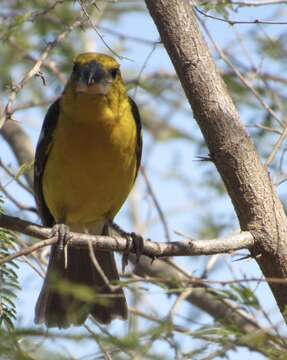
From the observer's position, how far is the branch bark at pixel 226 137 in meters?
3.38

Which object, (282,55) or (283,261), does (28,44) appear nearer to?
(282,55)

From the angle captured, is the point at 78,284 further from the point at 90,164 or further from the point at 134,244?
the point at 134,244

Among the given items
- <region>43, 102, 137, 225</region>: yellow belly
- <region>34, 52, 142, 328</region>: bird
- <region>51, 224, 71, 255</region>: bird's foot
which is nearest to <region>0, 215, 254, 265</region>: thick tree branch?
<region>51, 224, 71, 255</region>: bird's foot

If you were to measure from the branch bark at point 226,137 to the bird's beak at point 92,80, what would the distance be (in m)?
1.43

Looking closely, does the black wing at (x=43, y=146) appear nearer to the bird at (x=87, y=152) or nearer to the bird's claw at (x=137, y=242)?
the bird at (x=87, y=152)

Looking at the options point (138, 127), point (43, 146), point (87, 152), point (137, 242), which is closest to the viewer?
point (137, 242)

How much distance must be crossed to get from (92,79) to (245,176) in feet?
5.82

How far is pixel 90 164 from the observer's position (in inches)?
190

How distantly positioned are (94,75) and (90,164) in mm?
588

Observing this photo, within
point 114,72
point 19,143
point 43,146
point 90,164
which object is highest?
point 114,72

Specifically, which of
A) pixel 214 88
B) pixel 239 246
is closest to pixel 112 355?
pixel 239 246

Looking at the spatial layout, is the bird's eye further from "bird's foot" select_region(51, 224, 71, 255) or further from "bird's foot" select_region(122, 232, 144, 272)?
"bird's foot" select_region(51, 224, 71, 255)

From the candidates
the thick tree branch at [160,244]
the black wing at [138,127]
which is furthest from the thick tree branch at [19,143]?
the thick tree branch at [160,244]

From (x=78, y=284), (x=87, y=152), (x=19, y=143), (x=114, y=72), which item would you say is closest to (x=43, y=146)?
(x=87, y=152)
